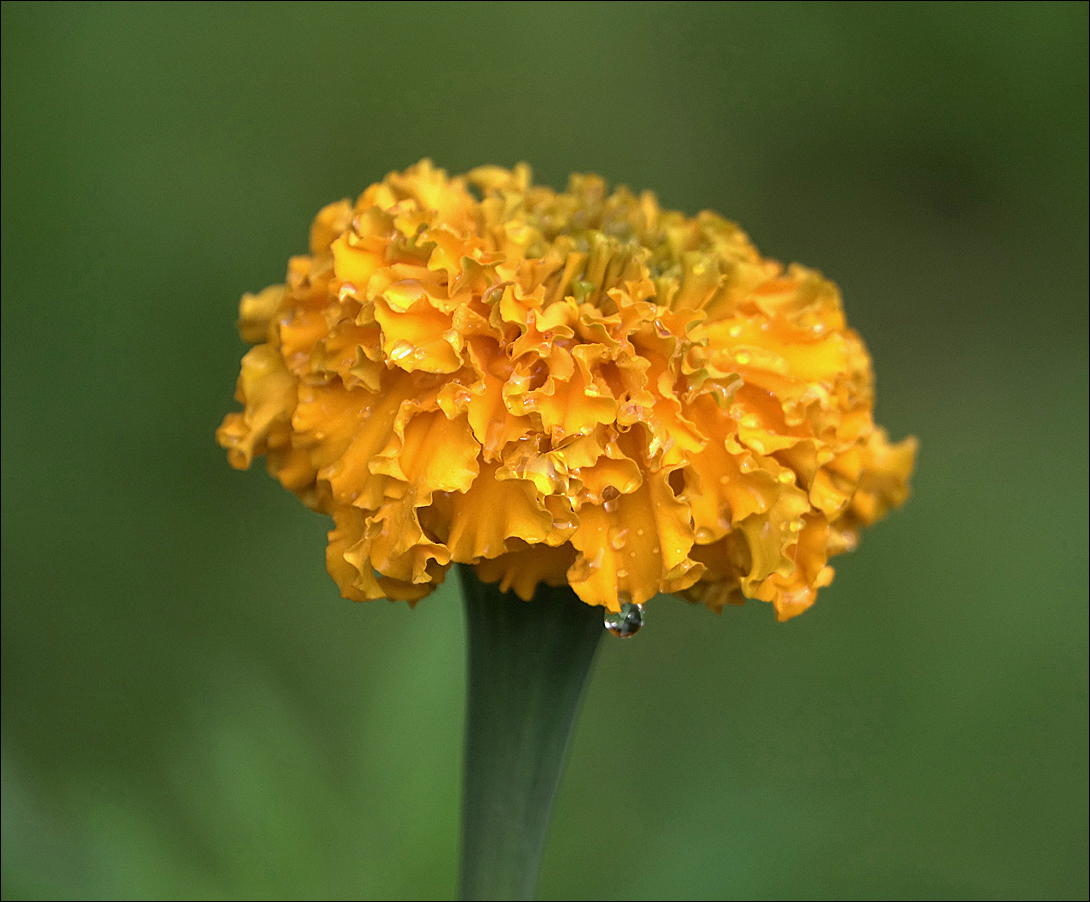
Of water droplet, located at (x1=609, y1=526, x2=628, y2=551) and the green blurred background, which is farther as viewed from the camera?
the green blurred background

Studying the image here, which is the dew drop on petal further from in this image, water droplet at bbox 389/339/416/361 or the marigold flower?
water droplet at bbox 389/339/416/361

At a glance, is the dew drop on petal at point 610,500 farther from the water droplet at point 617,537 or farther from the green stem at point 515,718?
the green stem at point 515,718

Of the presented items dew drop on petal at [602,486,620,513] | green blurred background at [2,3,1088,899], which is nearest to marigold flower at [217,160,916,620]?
dew drop on petal at [602,486,620,513]

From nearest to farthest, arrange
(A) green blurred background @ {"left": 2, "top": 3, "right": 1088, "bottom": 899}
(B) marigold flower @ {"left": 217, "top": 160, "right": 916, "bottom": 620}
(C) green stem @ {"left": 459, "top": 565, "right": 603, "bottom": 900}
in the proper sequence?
(B) marigold flower @ {"left": 217, "top": 160, "right": 916, "bottom": 620}
(C) green stem @ {"left": 459, "top": 565, "right": 603, "bottom": 900}
(A) green blurred background @ {"left": 2, "top": 3, "right": 1088, "bottom": 899}

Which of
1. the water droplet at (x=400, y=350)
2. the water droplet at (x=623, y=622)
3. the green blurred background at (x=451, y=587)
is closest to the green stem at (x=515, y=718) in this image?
the water droplet at (x=623, y=622)

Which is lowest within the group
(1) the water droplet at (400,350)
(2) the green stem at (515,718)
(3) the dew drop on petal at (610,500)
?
(2) the green stem at (515,718)

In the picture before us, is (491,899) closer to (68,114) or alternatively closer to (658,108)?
(68,114)

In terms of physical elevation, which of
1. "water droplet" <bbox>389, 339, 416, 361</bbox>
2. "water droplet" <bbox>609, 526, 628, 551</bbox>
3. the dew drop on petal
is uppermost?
"water droplet" <bbox>389, 339, 416, 361</bbox>

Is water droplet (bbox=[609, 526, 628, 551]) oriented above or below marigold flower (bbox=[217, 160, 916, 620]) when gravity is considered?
below
